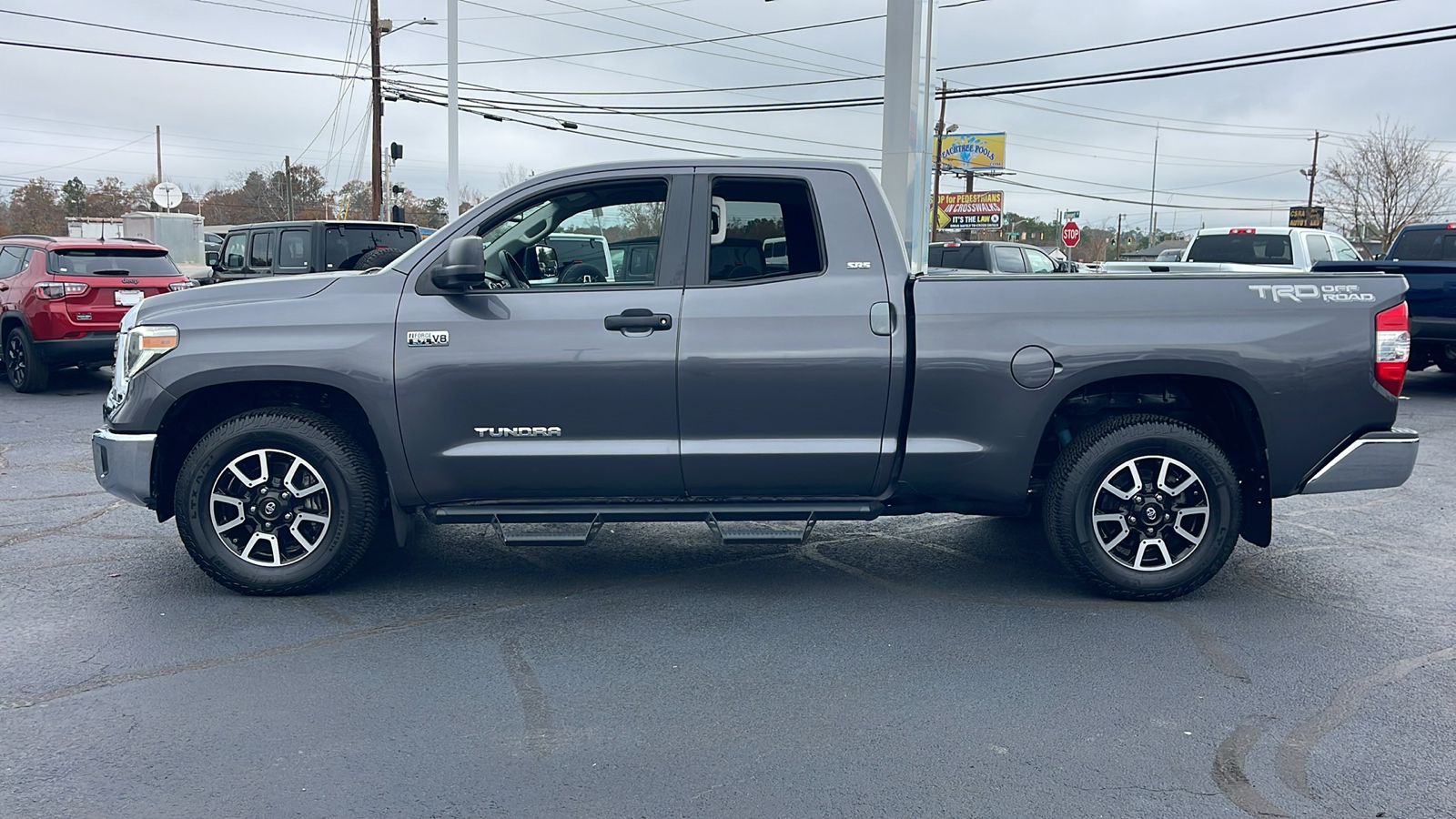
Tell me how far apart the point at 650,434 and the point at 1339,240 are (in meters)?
17.1

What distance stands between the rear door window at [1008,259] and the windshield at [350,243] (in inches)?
412

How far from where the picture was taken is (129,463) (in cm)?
477

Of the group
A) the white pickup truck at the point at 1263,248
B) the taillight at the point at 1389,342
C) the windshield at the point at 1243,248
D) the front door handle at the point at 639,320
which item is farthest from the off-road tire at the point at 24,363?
the windshield at the point at 1243,248

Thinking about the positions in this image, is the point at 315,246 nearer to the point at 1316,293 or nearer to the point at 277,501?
the point at 277,501

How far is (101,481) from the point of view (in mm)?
4867

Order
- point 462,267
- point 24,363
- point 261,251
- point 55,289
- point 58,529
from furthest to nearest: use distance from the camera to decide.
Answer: point 261,251
point 24,363
point 55,289
point 58,529
point 462,267

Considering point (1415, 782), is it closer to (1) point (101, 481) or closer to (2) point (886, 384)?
(2) point (886, 384)

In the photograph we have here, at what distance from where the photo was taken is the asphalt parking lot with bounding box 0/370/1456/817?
3.18m

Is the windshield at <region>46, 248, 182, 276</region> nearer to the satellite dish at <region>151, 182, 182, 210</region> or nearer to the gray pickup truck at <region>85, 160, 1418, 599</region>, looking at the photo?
the gray pickup truck at <region>85, 160, 1418, 599</region>

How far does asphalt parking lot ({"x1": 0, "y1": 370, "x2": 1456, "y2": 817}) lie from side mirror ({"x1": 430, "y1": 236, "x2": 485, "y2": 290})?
4.84 feet

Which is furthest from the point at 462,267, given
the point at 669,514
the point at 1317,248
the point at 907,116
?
the point at 1317,248

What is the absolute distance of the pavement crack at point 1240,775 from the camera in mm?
3068

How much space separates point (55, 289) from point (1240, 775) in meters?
12.9

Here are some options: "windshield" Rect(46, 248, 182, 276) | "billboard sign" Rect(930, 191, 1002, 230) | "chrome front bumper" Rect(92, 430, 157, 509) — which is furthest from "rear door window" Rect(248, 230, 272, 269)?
"billboard sign" Rect(930, 191, 1002, 230)
